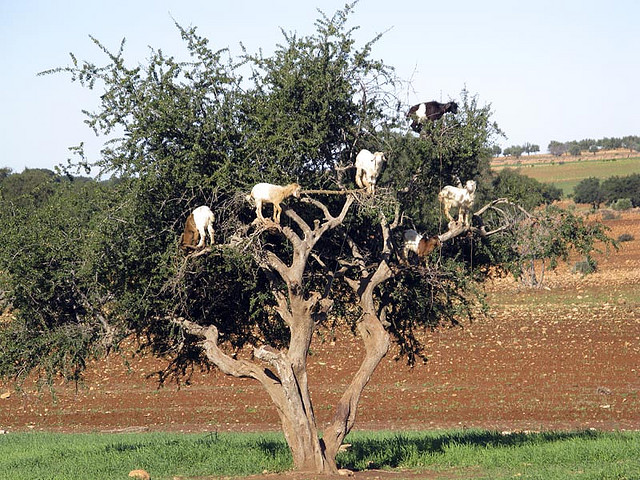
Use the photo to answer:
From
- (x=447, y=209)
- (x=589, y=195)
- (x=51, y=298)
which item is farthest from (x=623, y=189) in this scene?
(x=51, y=298)

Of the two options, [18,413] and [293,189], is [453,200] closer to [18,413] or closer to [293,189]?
[293,189]

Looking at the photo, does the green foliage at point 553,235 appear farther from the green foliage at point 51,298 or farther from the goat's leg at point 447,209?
the green foliage at point 51,298

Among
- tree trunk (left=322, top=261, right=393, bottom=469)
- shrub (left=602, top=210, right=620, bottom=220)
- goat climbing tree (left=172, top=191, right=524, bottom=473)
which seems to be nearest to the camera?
goat climbing tree (left=172, top=191, right=524, bottom=473)

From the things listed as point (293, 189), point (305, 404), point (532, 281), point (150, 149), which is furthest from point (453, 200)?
point (532, 281)

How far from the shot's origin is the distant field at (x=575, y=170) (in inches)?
4658

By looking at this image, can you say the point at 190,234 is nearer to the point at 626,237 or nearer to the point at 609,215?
the point at 626,237

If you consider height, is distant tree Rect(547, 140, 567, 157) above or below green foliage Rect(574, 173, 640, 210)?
above

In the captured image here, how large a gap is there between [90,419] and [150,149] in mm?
13317

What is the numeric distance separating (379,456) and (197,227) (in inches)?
221

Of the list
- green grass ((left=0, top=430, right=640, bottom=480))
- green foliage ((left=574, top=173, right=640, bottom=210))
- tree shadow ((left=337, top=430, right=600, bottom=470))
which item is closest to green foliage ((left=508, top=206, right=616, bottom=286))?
green grass ((left=0, top=430, right=640, bottom=480))

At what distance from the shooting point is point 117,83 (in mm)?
13570

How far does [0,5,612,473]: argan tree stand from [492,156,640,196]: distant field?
96435mm

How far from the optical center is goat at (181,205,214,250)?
40.8 ft

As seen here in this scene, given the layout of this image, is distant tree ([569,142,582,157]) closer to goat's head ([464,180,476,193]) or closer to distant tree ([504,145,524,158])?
distant tree ([504,145,524,158])
